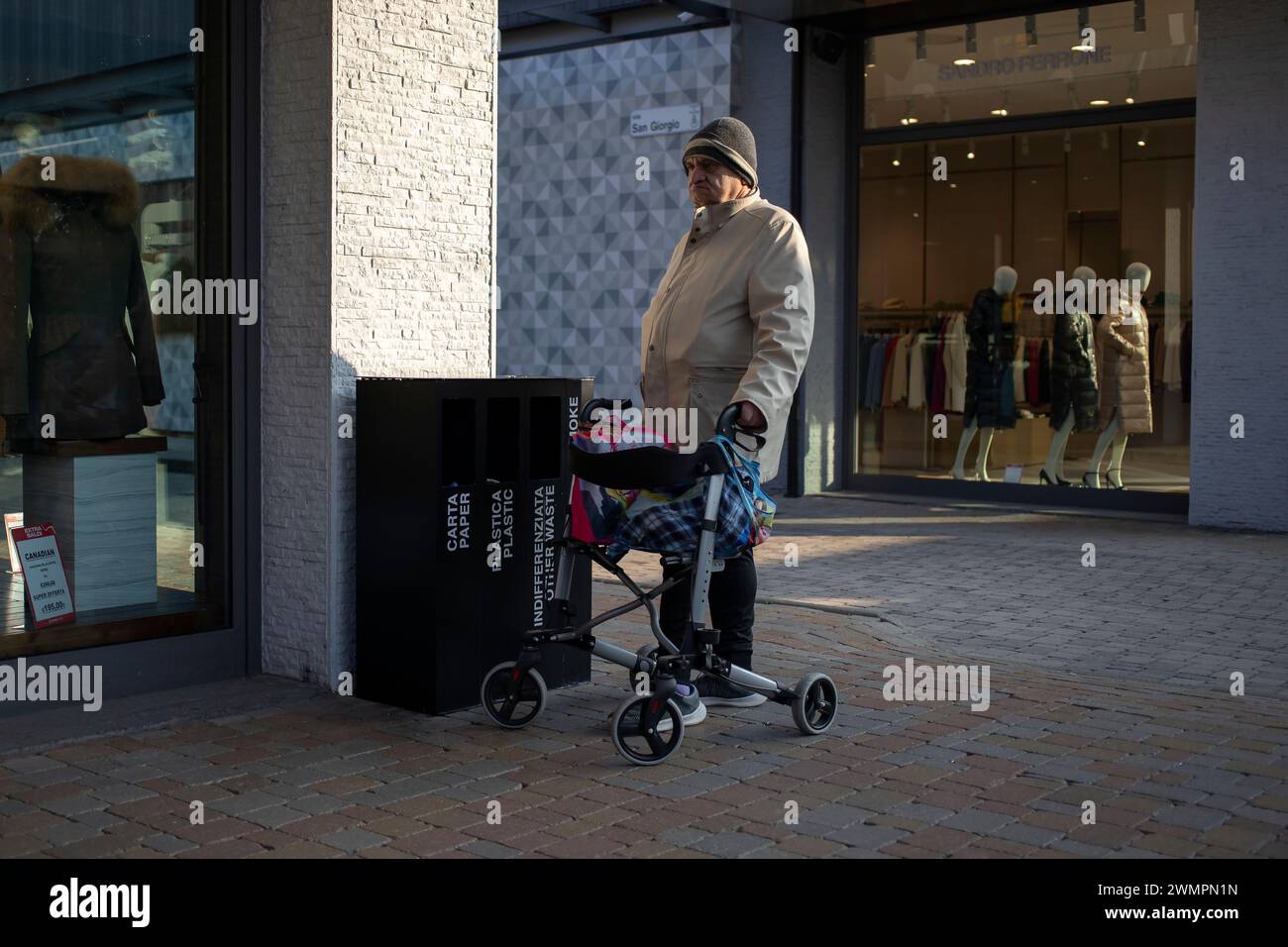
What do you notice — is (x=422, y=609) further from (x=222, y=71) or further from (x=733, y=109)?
(x=733, y=109)

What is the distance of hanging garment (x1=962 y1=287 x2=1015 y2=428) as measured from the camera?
13086 mm

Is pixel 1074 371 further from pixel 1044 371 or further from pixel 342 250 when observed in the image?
pixel 342 250

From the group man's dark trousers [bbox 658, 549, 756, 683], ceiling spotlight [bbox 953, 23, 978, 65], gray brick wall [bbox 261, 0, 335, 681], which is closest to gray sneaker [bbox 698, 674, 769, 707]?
man's dark trousers [bbox 658, 549, 756, 683]

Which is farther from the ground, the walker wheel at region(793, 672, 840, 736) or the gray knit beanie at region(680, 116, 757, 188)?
the gray knit beanie at region(680, 116, 757, 188)

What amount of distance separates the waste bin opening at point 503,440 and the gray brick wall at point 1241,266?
7482 millimetres

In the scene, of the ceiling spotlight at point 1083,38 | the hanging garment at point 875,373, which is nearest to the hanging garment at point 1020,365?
the hanging garment at point 875,373

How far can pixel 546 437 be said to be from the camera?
573cm

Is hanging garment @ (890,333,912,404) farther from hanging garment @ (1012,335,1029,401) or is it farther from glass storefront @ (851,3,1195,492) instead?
hanging garment @ (1012,335,1029,401)

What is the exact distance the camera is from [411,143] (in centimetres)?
590

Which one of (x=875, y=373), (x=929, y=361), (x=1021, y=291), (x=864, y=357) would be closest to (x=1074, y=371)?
(x=1021, y=291)

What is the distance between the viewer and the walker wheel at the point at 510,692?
5.11 m

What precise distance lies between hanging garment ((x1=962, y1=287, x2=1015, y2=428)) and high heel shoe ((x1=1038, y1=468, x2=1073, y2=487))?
532mm
